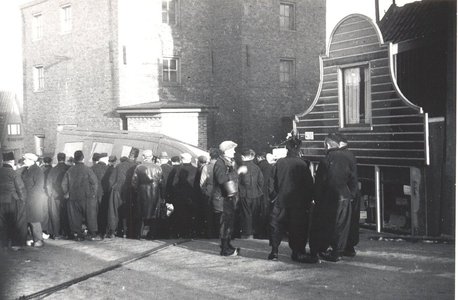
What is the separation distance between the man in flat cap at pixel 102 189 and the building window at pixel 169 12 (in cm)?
1237

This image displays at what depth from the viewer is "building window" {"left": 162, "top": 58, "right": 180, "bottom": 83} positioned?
2297 cm

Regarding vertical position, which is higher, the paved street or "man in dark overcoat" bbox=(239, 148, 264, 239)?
"man in dark overcoat" bbox=(239, 148, 264, 239)

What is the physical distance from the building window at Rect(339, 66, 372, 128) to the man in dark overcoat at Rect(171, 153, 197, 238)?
387 centimetres

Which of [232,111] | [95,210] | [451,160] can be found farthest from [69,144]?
[451,160]

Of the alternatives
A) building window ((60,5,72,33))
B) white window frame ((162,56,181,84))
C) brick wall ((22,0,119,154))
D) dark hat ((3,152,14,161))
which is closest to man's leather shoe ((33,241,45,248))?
dark hat ((3,152,14,161))

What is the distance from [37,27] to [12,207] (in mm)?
18022

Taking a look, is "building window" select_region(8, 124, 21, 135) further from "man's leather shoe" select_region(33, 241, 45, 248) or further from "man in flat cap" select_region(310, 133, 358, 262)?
"man in flat cap" select_region(310, 133, 358, 262)

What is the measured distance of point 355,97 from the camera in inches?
487

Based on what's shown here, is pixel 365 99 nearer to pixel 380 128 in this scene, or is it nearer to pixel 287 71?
pixel 380 128

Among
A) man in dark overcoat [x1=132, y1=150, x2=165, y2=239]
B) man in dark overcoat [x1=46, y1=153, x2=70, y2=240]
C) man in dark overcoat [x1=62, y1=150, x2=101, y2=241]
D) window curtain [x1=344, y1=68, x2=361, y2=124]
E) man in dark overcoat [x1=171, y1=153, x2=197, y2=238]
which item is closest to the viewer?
man in dark overcoat [x1=62, y1=150, x2=101, y2=241]

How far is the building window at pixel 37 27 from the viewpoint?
25.2 meters

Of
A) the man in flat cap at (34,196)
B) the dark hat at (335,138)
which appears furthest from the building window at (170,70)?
the dark hat at (335,138)

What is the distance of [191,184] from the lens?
1116 cm

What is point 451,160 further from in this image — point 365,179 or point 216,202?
point 216,202
